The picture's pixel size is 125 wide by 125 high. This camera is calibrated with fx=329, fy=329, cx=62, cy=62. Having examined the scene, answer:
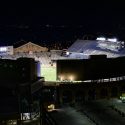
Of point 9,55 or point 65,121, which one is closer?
point 65,121

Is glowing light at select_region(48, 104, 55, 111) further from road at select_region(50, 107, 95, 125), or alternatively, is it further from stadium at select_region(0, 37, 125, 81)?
stadium at select_region(0, 37, 125, 81)

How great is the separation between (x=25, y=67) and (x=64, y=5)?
8146 centimetres

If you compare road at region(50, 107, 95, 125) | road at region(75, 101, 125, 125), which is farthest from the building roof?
road at region(50, 107, 95, 125)

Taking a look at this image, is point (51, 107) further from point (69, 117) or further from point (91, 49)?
point (91, 49)

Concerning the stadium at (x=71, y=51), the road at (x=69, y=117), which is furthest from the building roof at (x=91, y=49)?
the road at (x=69, y=117)

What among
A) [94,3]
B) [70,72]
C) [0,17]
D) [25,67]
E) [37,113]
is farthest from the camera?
[94,3]

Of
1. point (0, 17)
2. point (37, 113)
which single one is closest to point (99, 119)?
point (37, 113)

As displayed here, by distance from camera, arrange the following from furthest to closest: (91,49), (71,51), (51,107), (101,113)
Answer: (71,51) < (91,49) < (51,107) < (101,113)

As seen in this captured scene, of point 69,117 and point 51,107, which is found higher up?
point 51,107

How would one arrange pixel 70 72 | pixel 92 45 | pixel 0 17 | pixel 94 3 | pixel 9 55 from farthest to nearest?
pixel 94 3
pixel 0 17
pixel 92 45
pixel 9 55
pixel 70 72

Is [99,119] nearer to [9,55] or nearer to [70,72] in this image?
[70,72]

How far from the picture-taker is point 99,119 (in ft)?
92.8

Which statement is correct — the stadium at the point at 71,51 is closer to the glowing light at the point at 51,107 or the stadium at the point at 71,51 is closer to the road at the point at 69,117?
the glowing light at the point at 51,107

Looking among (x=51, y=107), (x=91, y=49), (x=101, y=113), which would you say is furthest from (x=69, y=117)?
(x=91, y=49)
